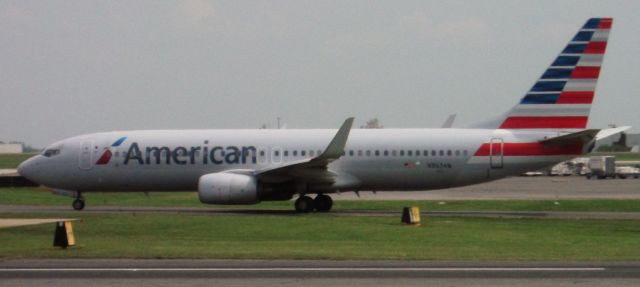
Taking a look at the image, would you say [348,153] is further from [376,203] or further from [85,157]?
[85,157]

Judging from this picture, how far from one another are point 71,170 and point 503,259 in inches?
924

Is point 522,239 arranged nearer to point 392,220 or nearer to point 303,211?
point 392,220

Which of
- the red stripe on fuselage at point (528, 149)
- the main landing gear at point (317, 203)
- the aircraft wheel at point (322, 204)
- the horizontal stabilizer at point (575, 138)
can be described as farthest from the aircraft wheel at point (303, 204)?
the horizontal stabilizer at point (575, 138)

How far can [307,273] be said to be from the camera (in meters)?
16.8

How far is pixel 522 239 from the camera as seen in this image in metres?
24.5

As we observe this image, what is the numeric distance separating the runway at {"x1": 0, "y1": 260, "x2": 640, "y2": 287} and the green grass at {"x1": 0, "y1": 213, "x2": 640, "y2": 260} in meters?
1.24

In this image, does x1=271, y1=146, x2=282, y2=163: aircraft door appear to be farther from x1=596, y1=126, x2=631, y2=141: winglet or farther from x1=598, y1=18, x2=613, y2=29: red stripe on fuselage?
x1=598, y1=18, x2=613, y2=29: red stripe on fuselage

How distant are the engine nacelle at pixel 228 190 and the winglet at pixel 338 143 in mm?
2801

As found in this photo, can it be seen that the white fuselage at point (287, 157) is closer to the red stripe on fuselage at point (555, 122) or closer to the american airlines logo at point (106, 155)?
the american airlines logo at point (106, 155)

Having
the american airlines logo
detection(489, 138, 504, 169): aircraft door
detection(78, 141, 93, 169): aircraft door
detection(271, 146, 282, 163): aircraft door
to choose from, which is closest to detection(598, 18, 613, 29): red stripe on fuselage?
detection(489, 138, 504, 169): aircraft door

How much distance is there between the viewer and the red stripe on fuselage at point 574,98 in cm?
3600

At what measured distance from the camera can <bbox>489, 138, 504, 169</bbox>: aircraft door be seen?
35656mm

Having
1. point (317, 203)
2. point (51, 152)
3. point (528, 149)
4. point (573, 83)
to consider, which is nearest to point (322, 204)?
point (317, 203)

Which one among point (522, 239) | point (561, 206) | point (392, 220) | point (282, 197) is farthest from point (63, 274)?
point (561, 206)
